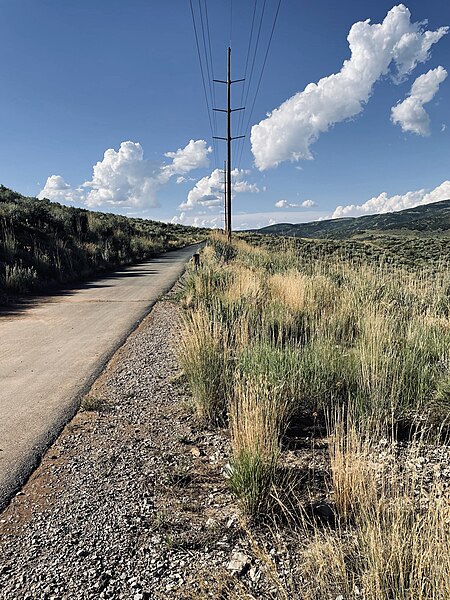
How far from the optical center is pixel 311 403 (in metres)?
4.42

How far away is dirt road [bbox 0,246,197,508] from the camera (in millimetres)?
3922

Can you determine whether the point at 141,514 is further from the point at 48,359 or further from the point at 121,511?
the point at 48,359

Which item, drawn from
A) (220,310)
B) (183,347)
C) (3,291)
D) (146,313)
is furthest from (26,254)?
(183,347)

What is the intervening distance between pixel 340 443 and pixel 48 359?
4.70 m

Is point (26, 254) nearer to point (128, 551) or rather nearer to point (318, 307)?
point (318, 307)

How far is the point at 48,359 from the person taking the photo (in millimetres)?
6348

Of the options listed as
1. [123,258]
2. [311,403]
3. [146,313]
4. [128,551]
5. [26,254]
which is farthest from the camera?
[123,258]

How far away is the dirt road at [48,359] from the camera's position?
12.9ft

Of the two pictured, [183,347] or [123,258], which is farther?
[123,258]

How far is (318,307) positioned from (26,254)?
11484 millimetres

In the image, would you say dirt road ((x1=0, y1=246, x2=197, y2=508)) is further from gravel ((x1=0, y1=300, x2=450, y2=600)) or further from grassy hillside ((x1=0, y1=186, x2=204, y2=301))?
grassy hillside ((x1=0, y1=186, x2=204, y2=301))

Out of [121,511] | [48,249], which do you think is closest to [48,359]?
[121,511]

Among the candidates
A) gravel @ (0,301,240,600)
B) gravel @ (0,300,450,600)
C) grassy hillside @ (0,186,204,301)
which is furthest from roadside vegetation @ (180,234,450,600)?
grassy hillside @ (0,186,204,301)

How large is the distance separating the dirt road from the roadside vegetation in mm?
1537
